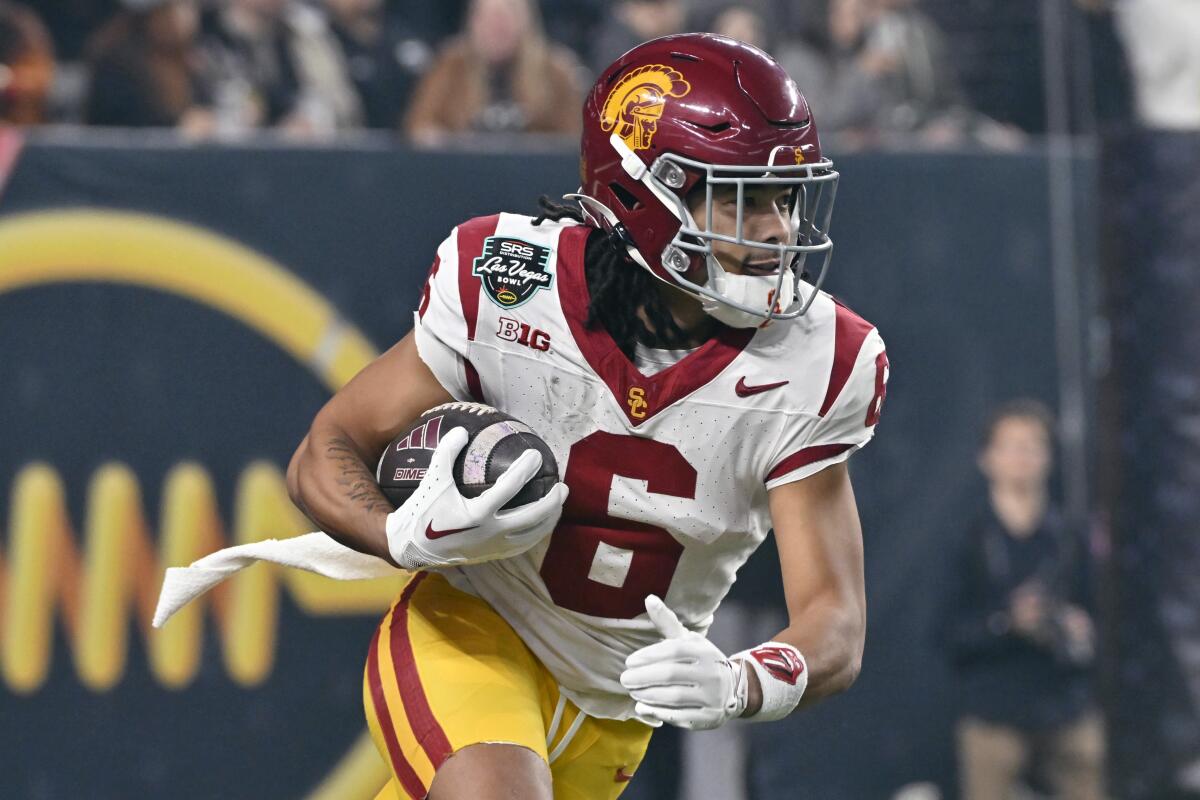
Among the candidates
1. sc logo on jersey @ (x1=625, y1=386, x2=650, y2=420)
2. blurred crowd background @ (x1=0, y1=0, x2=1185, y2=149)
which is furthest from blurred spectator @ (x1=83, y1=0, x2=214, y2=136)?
sc logo on jersey @ (x1=625, y1=386, x2=650, y2=420)

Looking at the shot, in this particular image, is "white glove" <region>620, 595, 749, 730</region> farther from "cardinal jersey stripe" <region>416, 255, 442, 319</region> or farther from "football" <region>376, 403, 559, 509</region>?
"cardinal jersey stripe" <region>416, 255, 442, 319</region>

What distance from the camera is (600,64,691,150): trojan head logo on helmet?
293 centimetres

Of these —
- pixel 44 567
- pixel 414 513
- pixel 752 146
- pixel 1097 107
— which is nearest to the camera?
pixel 414 513

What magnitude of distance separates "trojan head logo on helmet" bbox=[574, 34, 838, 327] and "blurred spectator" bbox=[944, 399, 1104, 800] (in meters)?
2.87

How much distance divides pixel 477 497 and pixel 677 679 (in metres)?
0.43

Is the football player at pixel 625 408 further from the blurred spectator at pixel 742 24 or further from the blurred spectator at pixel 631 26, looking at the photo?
the blurred spectator at pixel 742 24

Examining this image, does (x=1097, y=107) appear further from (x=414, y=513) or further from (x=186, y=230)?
(x=414, y=513)

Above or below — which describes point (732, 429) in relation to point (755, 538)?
above

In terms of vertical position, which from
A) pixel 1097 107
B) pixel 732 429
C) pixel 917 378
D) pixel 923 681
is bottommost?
pixel 923 681

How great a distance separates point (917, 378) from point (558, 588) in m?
2.93

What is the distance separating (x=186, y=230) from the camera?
Result: 484 cm

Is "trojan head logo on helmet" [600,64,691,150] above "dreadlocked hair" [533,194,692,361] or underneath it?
above

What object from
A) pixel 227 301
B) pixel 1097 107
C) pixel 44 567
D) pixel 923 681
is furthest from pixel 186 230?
pixel 1097 107

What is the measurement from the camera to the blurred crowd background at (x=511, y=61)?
16.7 ft
